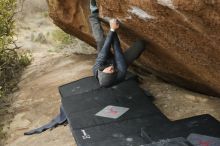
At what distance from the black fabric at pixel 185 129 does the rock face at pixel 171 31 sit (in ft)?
2.11

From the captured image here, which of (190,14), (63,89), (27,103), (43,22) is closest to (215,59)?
(190,14)

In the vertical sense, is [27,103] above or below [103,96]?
below

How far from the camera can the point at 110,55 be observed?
7.31 metres

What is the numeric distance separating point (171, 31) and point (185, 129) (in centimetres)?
138

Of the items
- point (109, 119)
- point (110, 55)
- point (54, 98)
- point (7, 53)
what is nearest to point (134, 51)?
point (110, 55)

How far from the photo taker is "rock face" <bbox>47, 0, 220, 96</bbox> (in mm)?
4613

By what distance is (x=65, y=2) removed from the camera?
28.0ft

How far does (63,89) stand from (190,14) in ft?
13.0

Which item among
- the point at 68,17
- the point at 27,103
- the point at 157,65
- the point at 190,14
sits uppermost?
the point at 190,14

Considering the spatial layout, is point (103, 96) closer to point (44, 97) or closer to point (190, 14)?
point (44, 97)

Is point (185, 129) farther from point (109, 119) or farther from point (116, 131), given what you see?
point (109, 119)

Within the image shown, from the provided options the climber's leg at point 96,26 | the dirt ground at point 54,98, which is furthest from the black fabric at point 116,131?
the climber's leg at point 96,26

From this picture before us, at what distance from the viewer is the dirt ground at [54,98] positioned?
23.4 feet

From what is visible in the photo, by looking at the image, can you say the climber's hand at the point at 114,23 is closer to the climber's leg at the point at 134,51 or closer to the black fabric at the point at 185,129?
the climber's leg at the point at 134,51
